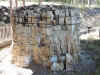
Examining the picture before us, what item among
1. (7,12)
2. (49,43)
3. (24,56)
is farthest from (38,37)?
(7,12)

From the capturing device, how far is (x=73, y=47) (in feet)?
13.9

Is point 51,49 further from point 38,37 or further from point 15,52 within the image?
point 15,52

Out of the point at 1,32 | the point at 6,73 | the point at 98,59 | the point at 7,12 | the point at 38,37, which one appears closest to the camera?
the point at 6,73

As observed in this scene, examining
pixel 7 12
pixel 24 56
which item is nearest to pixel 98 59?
pixel 24 56

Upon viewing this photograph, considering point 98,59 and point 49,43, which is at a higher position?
point 49,43

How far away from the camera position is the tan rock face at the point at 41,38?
381 cm

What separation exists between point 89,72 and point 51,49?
4.32 feet

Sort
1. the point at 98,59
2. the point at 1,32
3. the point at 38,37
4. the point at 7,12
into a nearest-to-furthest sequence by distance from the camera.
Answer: the point at 38,37 < the point at 98,59 < the point at 1,32 < the point at 7,12

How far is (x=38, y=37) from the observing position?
3.86m

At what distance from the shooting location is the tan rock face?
381 cm

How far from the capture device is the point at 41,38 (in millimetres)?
3859

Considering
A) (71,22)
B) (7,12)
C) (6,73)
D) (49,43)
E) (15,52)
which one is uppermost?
(7,12)

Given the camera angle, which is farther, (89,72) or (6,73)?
(89,72)

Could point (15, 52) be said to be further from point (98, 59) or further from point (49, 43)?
point (98, 59)
